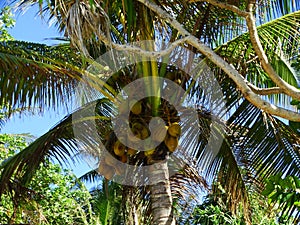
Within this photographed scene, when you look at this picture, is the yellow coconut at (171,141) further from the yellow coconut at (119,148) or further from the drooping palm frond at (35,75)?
the drooping palm frond at (35,75)

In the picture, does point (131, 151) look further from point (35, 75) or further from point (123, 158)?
point (35, 75)

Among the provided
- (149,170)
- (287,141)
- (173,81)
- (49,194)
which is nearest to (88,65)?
(173,81)

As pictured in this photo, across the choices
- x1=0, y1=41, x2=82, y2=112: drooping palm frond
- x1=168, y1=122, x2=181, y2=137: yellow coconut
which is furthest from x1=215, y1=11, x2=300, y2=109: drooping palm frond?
x1=0, y1=41, x2=82, y2=112: drooping palm frond

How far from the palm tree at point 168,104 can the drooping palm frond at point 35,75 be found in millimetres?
11

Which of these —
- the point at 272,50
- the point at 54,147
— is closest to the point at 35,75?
the point at 54,147

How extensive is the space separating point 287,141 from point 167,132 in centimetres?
170

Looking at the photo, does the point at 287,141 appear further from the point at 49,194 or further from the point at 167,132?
the point at 49,194

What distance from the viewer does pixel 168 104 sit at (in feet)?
19.1

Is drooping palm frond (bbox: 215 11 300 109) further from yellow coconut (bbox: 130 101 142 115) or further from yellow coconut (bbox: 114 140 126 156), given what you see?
yellow coconut (bbox: 114 140 126 156)

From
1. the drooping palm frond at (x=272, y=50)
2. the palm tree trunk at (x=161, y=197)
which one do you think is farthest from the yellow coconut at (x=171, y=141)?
the drooping palm frond at (x=272, y=50)

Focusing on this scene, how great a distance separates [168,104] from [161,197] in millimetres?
964

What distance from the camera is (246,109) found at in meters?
6.66

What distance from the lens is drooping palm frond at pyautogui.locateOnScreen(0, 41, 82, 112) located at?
534 centimetres

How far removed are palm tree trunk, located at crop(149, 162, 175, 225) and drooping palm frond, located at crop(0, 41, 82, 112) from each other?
1.24m
